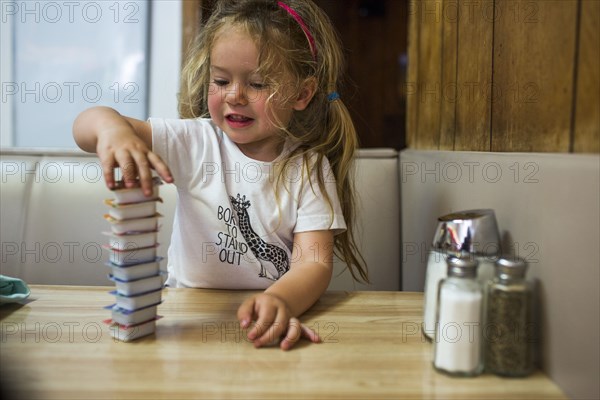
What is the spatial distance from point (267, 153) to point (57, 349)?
0.63 metres

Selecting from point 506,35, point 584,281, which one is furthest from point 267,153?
point 584,281

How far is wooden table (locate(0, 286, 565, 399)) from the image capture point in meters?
0.65

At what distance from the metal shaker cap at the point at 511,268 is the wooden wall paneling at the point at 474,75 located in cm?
42

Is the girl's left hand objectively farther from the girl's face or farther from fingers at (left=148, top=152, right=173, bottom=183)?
the girl's face

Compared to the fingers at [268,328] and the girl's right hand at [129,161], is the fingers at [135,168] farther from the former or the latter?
the fingers at [268,328]

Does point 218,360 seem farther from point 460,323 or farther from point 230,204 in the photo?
point 230,204

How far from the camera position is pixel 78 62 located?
2453 mm

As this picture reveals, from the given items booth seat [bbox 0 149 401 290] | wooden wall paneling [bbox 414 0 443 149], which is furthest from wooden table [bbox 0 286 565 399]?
wooden wall paneling [bbox 414 0 443 149]

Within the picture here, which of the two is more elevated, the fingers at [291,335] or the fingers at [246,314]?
the fingers at [246,314]

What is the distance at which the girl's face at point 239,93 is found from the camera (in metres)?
1.15

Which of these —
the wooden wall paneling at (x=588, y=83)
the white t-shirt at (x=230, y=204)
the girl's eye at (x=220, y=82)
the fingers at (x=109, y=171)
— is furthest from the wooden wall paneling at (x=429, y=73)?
the fingers at (x=109, y=171)

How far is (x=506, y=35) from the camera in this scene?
1.03 meters

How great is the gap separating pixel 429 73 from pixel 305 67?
55 centimetres

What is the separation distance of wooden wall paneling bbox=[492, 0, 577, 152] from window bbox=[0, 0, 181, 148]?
1.70 meters
